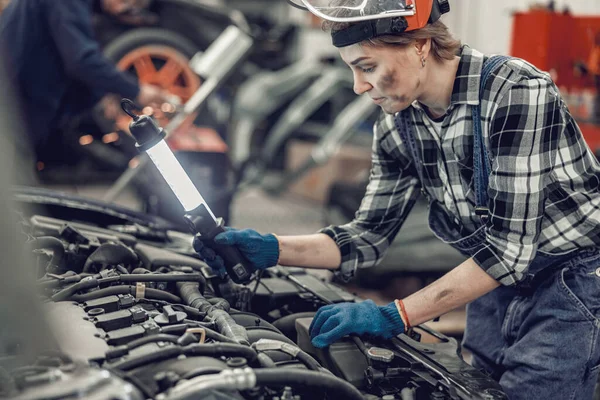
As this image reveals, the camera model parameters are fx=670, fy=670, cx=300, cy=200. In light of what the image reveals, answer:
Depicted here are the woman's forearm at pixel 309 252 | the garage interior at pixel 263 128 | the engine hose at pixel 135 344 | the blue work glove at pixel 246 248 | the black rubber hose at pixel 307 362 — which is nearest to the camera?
the engine hose at pixel 135 344

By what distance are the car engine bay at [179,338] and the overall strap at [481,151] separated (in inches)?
15.5

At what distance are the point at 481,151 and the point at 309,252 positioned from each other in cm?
55

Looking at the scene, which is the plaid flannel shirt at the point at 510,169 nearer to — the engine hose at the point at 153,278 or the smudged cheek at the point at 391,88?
the smudged cheek at the point at 391,88

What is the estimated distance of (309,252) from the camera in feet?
6.11

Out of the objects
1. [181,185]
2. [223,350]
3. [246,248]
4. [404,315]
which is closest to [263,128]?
[246,248]

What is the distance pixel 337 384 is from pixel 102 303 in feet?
1.79

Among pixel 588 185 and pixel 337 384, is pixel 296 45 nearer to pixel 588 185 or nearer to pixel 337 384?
pixel 588 185

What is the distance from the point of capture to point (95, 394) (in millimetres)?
1021

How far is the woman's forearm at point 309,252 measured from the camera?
1.84 m

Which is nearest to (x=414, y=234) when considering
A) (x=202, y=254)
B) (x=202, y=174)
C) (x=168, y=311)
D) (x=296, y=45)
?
(x=202, y=174)

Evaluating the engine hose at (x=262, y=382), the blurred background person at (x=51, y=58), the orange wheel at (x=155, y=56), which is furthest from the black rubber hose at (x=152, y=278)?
the orange wheel at (x=155, y=56)

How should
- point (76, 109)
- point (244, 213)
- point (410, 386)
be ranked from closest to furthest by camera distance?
point (410, 386), point (76, 109), point (244, 213)

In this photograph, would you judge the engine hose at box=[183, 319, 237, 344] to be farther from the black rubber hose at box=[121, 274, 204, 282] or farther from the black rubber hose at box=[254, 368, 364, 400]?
the black rubber hose at box=[121, 274, 204, 282]

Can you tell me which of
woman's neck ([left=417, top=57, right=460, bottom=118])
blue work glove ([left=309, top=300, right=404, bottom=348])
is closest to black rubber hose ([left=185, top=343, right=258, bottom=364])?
blue work glove ([left=309, top=300, right=404, bottom=348])
